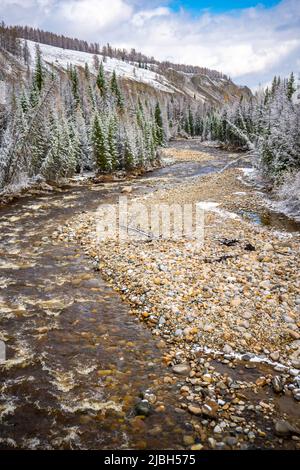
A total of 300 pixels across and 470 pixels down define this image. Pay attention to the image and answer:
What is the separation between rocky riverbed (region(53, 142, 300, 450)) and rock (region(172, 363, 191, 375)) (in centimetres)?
2

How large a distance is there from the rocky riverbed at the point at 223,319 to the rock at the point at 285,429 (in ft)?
0.05

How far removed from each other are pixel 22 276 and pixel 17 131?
2019 cm

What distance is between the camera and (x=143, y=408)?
553cm

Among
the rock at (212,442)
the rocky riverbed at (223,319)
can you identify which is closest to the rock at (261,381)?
the rocky riverbed at (223,319)

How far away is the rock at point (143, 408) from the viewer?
5.47 meters

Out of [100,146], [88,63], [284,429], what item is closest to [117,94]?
[100,146]

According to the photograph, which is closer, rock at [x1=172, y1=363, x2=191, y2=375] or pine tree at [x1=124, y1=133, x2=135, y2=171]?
rock at [x1=172, y1=363, x2=191, y2=375]

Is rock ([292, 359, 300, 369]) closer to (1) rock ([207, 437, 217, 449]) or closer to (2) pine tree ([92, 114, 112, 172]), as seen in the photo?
(1) rock ([207, 437, 217, 449])

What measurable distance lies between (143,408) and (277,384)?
2.81 metres

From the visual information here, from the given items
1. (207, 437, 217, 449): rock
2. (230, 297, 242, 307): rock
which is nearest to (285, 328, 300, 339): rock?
(230, 297, 242, 307): rock

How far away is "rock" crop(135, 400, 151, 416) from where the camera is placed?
18.0ft

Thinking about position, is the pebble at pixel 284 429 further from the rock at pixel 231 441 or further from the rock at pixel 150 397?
the rock at pixel 150 397
